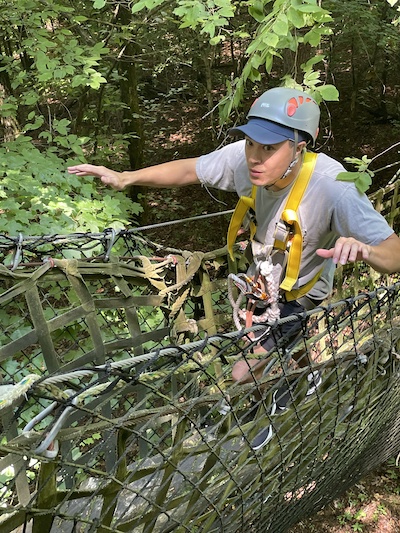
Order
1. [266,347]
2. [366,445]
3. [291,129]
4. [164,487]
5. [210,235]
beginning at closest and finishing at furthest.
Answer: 1. [164,487]
2. [291,129]
3. [266,347]
4. [366,445]
5. [210,235]

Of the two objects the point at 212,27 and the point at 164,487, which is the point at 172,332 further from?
the point at 212,27

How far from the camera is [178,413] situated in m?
1.06

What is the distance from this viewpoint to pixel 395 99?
688 cm

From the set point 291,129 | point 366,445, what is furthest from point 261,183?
point 366,445

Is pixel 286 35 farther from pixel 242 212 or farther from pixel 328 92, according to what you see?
pixel 242 212

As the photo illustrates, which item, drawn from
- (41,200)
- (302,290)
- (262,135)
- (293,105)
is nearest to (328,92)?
(293,105)

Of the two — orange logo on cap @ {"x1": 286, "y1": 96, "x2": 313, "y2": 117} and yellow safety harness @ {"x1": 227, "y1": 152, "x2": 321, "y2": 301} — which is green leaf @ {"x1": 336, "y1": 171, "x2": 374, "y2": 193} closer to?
yellow safety harness @ {"x1": 227, "y1": 152, "x2": 321, "y2": 301}

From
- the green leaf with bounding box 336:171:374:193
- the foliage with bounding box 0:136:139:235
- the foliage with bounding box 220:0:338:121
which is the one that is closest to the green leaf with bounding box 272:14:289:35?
the foliage with bounding box 220:0:338:121

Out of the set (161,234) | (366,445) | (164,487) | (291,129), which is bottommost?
(161,234)

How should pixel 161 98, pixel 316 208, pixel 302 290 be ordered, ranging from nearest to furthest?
pixel 316 208 → pixel 302 290 → pixel 161 98

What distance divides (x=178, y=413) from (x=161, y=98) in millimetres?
6925

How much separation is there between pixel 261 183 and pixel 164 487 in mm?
902

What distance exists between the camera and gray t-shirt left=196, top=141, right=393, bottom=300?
4.73ft

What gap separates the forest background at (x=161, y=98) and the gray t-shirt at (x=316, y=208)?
0.09 metres
